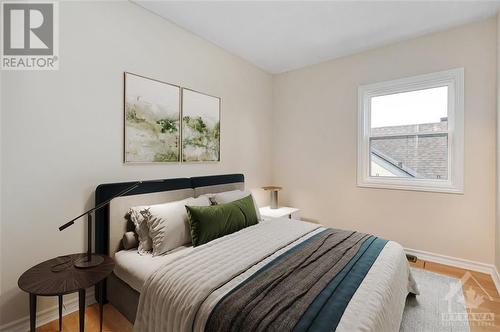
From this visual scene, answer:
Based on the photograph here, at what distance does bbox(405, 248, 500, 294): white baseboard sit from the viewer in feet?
8.13

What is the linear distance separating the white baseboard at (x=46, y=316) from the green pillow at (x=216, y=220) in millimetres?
1051

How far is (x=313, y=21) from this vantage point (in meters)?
2.59

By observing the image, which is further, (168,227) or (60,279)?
(168,227)

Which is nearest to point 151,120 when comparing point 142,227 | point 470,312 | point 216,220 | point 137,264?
point 142,227

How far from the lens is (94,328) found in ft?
5.69

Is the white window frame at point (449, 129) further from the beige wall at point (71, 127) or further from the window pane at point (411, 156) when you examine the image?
the beige wall at point (71, 127)

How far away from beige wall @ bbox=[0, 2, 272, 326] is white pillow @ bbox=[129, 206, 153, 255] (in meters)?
0.36

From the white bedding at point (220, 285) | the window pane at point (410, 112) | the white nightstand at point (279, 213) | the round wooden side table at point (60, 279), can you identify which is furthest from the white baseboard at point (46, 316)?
the window pane at point (410, 112)

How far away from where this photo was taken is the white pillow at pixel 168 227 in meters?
1.88

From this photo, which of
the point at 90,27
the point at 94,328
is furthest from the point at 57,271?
the point at 90,27

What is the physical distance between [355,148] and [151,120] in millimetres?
2637

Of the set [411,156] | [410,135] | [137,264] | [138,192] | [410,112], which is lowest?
[137,264]

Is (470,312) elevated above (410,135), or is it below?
below

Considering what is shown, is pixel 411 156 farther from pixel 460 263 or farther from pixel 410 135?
pixel 460 263
